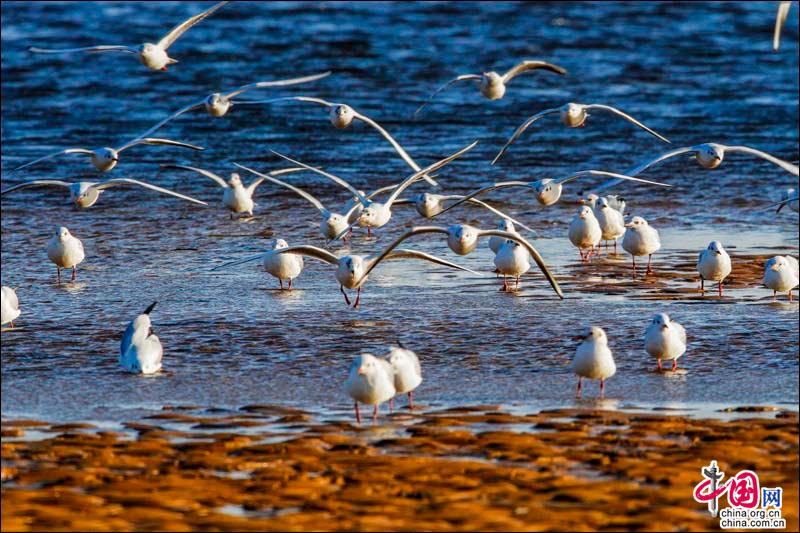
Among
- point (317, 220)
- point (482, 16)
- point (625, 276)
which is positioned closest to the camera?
point (625, 276)

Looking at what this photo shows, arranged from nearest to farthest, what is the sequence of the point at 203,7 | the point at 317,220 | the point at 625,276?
the point at 625,276
the point at 317,220
the point at 203,7

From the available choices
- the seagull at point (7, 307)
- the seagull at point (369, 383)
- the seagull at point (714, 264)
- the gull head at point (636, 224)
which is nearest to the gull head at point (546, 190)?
the gull head at point (636, 224)

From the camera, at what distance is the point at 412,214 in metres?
18.7

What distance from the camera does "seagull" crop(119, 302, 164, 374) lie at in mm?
10930

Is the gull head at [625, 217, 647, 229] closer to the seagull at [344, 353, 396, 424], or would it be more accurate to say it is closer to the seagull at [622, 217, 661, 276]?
the seagull at [622, 217, 661, 276]

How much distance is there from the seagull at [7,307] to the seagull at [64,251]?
7.39 feet

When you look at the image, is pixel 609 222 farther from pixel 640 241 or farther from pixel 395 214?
pixel 395 214

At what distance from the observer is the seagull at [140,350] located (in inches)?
430

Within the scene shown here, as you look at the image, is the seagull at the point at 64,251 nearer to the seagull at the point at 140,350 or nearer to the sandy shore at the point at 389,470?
the seagull at the point at 140,350

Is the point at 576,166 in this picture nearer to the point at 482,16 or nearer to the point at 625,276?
the point at 625,276

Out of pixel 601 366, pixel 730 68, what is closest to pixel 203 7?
pixel 730 68

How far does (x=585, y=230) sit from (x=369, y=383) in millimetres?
6378

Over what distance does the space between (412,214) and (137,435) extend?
960 cm

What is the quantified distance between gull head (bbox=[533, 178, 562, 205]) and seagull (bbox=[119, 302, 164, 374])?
20.9 feet
